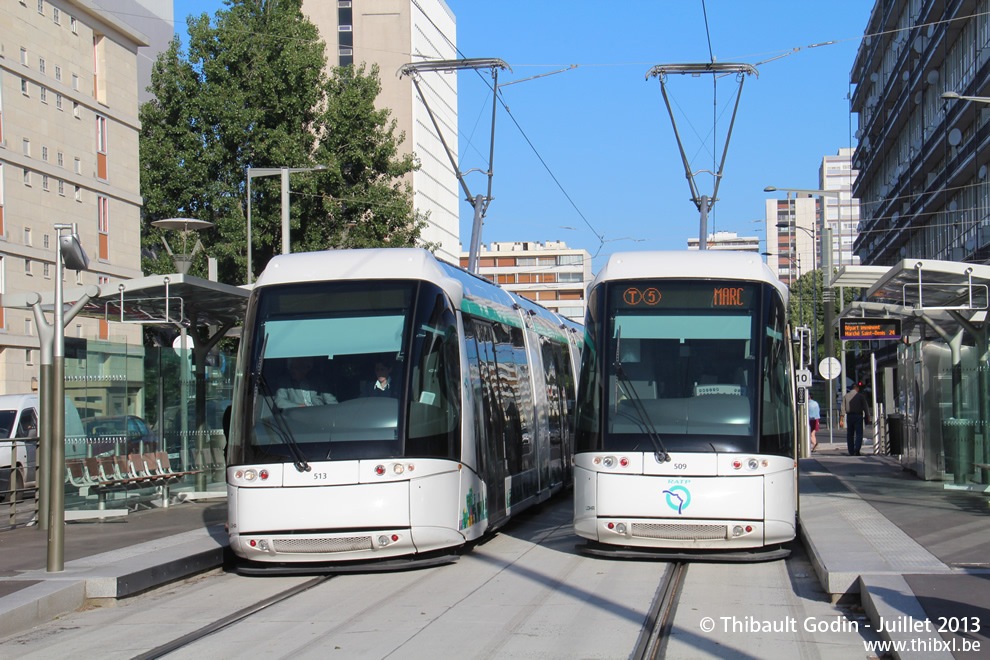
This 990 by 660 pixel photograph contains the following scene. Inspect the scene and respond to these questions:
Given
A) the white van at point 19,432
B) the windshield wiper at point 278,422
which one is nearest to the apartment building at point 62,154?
the white van at point 19,432

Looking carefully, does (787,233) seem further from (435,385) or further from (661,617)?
(661,617)

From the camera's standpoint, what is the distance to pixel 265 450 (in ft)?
33.8

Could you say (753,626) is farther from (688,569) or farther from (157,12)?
(157,12)

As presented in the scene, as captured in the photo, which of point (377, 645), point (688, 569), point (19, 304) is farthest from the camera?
point (19, 304)

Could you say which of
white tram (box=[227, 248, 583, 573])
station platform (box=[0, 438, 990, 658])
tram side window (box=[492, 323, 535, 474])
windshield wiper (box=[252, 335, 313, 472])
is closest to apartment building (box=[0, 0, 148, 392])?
station platform (box=[0, 438, 990, 658])

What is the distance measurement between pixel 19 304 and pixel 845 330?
14.3 m

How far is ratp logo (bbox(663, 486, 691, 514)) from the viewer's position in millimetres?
10586

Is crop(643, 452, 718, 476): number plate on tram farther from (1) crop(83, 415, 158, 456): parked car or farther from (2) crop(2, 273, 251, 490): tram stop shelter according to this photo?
(1) crop(83, 415, 158, 456): parked car

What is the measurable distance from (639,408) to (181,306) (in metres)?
6.80

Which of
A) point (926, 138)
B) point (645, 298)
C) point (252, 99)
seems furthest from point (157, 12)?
point (645, 298)

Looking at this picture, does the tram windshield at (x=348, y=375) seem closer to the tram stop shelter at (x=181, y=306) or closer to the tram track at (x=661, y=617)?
the tram track at (x=661, y=617)

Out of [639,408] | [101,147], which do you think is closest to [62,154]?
[101,147]

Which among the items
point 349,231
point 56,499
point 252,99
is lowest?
point 56,499

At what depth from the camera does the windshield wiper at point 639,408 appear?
10.7m
